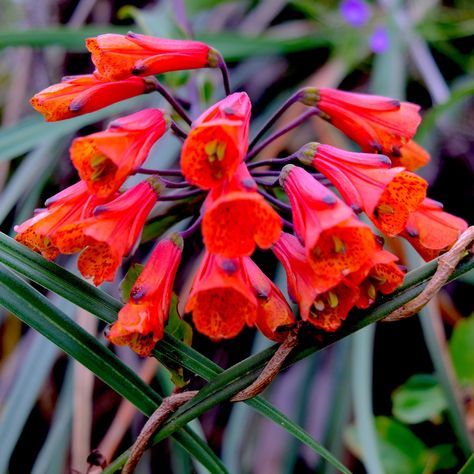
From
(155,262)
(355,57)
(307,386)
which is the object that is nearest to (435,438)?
(307,386)

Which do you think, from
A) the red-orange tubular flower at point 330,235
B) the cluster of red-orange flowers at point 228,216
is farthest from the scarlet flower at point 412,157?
the red-orange tubular flower at point 330,235

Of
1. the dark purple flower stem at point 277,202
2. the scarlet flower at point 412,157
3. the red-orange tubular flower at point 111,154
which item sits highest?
the red-orange tubular flower at point 111,154

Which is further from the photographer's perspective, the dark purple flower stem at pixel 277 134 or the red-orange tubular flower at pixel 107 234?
the dark purple flower stem at pixel 277 134

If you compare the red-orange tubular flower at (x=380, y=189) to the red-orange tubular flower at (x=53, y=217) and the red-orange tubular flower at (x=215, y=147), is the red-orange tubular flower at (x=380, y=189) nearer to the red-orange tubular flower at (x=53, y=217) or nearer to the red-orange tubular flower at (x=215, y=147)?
the red-orange tubular flower at (x=215, y=147)

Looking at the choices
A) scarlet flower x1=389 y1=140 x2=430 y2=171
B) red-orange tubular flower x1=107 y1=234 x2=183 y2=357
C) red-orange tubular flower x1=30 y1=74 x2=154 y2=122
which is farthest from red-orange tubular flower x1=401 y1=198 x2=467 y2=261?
red-orange tubular flower x1=30 y1=74 x2=154 y2=122

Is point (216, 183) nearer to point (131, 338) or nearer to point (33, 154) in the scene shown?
point (131, 338)

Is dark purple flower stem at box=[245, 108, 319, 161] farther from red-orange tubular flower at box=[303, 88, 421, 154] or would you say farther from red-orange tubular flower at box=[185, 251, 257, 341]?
red-orange tubular flower at box=[185, 251, 257, 341]
